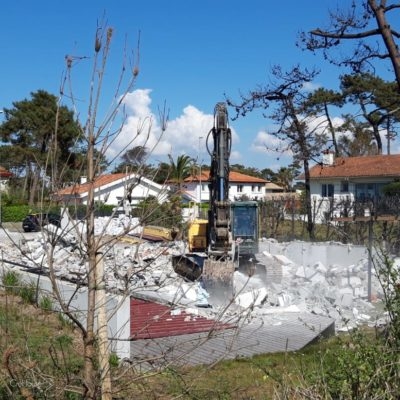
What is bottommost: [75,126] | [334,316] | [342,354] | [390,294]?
[334,316]

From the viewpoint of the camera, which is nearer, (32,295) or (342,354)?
(342,354)

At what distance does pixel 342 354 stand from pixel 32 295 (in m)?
7.61

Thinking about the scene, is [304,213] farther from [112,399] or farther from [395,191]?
[112,399]

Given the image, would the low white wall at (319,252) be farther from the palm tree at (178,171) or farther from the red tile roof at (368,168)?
the red tile roof at (368,168)

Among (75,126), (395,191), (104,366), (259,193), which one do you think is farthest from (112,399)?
(259,193)

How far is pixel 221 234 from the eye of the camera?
1561 cm

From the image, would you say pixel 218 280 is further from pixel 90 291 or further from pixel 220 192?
pixel 90 291

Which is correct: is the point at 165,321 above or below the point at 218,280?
below

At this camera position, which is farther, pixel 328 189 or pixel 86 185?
pixel 328 189

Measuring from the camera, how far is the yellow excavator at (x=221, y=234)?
1462cm

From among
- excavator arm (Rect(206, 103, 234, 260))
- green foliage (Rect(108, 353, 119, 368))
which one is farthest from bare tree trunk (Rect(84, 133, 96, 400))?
excavator arm (Rect(206, 103, 234, 260))

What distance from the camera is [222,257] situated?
15055mm

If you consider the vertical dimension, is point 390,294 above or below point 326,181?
below

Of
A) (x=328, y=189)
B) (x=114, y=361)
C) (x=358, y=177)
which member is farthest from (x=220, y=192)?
(x=328, y=189)
